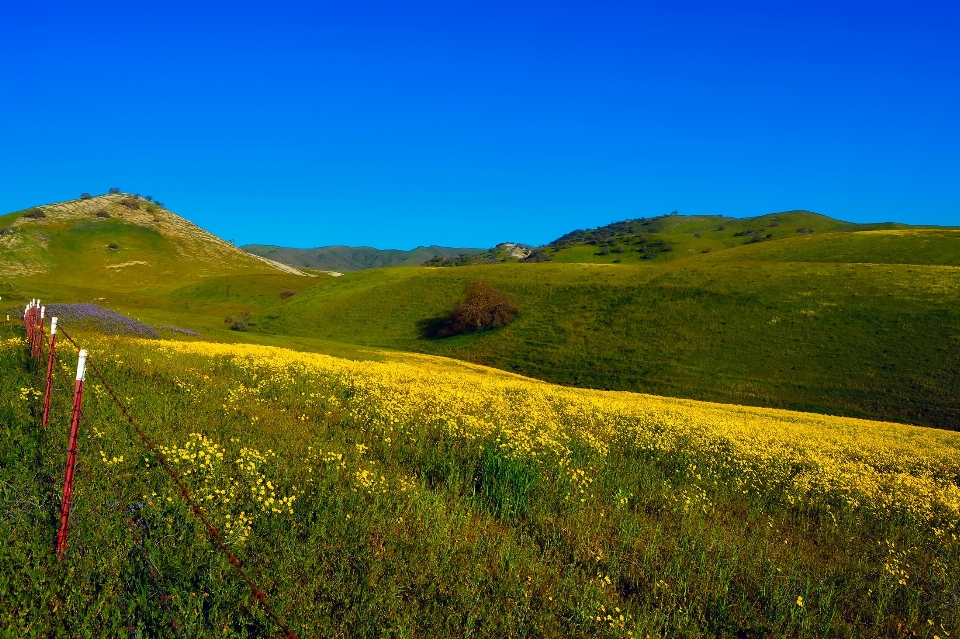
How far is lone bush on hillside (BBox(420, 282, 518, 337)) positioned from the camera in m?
69.1

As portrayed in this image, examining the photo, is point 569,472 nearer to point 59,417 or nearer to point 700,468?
point 700,468

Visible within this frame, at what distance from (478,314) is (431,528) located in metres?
60.6

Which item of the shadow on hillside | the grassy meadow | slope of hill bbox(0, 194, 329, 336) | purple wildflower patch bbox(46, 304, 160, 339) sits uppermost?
slope of hill bbox(0, 194, 329, 336)

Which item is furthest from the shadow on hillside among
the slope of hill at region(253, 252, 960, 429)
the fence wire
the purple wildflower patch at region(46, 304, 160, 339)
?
the fence wire

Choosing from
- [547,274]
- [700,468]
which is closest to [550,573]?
[700,468]

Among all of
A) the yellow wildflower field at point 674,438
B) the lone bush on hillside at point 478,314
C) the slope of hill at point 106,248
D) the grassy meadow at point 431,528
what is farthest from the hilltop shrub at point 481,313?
the slope of hill at point 106,248

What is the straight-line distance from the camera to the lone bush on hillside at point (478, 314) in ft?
227

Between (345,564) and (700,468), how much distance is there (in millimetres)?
11858

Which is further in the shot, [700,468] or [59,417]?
[700,468]

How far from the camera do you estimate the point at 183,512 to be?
7570mm

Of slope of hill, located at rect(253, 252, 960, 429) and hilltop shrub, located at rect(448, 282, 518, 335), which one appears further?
hilltop shrub, located at rect(448, 282, 518, 335)

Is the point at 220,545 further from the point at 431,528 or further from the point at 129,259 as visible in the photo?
the point at 129,259

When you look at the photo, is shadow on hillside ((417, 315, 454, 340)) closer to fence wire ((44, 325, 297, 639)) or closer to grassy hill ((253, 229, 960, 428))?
grassy hill ((253, 229, 960, 428))

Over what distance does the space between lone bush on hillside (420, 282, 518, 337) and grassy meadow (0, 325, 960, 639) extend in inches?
2023
